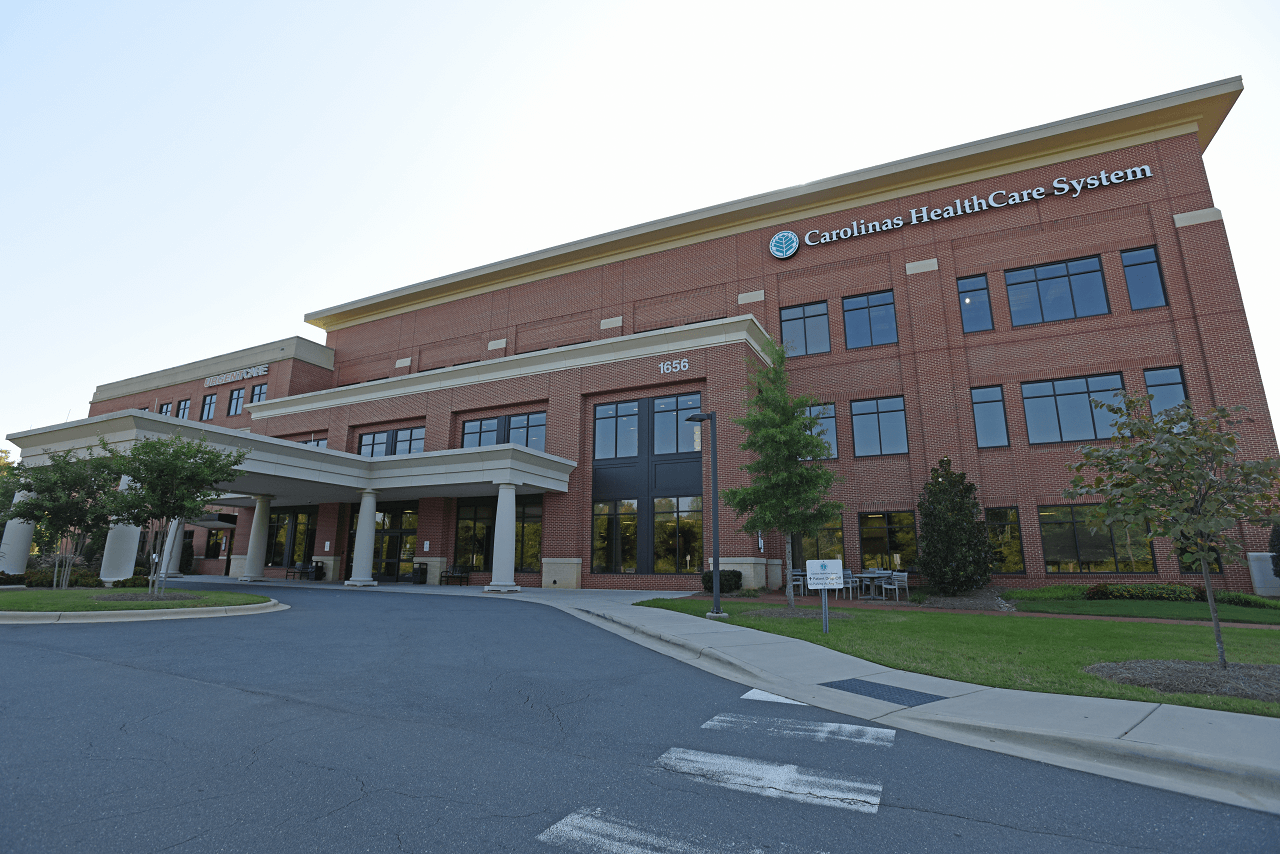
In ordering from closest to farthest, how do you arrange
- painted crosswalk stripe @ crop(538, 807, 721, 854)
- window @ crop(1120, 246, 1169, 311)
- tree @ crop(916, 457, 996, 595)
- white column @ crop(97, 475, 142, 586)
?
painted crosswalk stripe @ crop(538, 807, 721, 854) → white column @ crop(97, 475, 142, 586) → tree @ crop(916, 457, 996, 595) → window @ crop(1120, 246, 1169, 311)

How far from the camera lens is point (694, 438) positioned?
26.8 metres

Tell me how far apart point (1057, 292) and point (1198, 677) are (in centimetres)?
2175

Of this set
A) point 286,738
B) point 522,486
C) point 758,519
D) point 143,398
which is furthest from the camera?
point 143,398

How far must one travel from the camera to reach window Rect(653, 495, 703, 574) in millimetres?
25922

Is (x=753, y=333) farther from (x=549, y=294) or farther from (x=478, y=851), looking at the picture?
(x=478, y=851)

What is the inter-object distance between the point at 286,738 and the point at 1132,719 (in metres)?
7.75

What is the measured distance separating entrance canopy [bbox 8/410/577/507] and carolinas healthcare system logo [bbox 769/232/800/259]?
13621mm

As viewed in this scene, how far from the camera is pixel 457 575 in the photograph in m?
29.4

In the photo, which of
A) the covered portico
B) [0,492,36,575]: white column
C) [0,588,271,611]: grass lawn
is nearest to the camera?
[0,588,271,611]: grass lawn

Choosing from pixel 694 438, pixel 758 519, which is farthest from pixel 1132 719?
pixel 694 438

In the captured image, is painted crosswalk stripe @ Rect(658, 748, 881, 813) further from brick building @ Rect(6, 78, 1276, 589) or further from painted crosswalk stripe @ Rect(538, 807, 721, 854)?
brick building @ Rect(6, 78, 1276, 589)

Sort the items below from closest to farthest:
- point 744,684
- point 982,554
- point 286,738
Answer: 1. point 286,738
2. point 744,684
3. point 982,554

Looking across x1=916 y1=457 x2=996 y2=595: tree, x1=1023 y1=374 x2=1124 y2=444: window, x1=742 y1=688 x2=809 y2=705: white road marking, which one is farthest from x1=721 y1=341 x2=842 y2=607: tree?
x1=1023 y1=374 x2=1124 y2=444: window

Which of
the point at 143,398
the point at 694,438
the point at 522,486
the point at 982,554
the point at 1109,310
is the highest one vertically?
the point at 143,398
